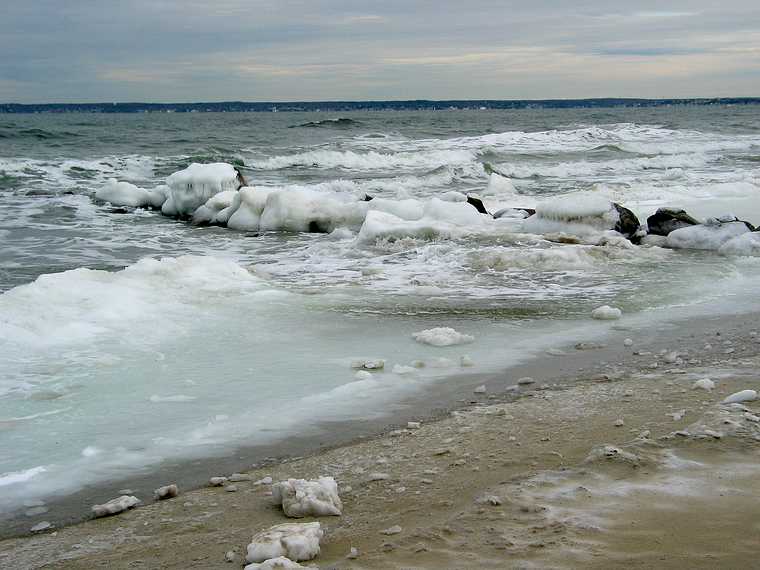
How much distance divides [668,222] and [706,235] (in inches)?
34.1

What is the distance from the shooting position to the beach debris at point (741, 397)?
402cm

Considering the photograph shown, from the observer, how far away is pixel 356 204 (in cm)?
1201

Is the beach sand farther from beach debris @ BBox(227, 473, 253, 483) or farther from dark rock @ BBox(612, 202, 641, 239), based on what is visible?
dark rock @ BBox(612, 202, 641, 239)

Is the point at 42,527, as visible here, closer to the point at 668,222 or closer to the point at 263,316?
the point at 263,316

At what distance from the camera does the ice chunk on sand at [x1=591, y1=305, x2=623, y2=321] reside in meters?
6.20

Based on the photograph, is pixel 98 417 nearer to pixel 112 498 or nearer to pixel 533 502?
pixel 112 498

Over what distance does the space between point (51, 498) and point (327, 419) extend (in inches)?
53.5

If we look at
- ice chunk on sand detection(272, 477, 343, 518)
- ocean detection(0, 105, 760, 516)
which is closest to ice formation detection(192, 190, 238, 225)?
ocean detection(0, 105, 760, 516)

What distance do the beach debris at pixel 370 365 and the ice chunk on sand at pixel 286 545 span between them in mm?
2311

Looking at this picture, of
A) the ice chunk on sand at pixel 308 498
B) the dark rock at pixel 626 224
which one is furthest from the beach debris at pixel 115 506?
the dark rock at pixel 626 224

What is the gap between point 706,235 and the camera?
9.46m

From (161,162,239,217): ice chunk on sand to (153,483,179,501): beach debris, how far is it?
1133 cm

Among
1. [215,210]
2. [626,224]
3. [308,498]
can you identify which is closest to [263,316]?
[308,498]

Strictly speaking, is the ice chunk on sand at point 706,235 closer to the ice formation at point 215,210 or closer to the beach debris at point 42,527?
the ice formation at point 215,210
